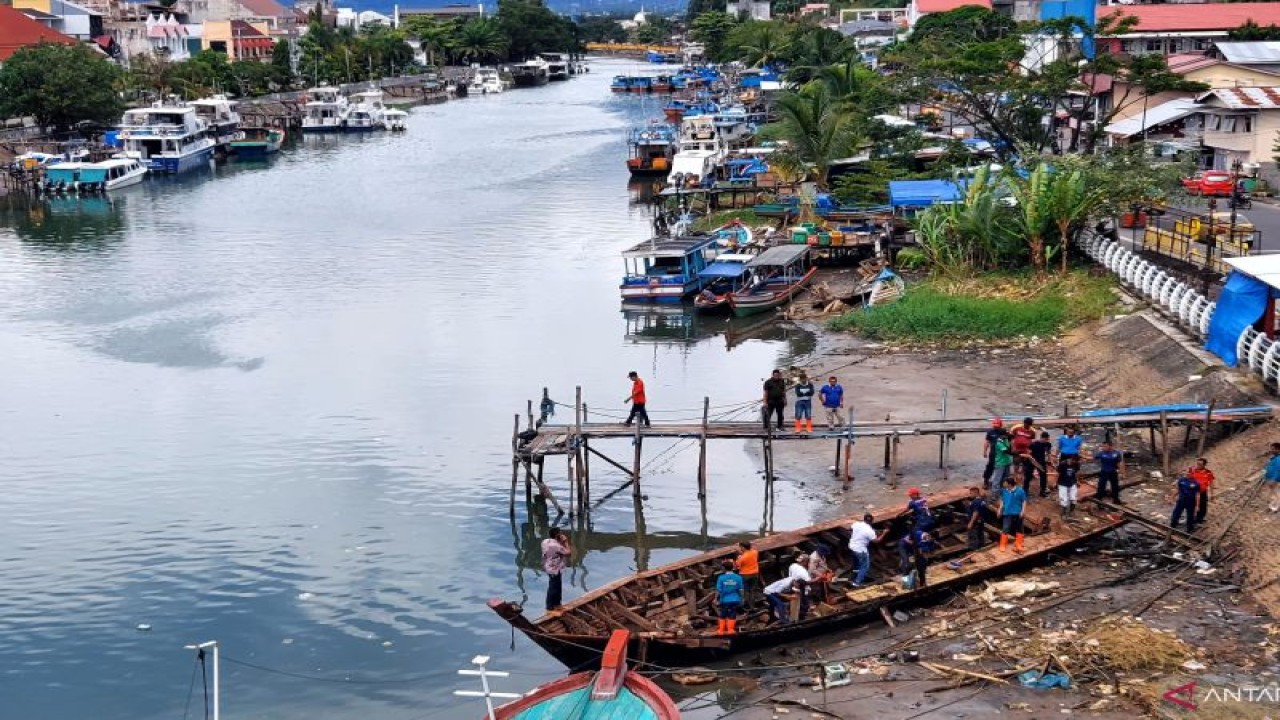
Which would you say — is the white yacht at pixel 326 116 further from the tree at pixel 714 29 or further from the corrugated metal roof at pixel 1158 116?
the corrugated metal roof at pixel 1158 116

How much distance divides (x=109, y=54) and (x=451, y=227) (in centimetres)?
7627

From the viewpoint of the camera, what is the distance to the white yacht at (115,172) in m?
82.9

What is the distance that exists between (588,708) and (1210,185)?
136 ft

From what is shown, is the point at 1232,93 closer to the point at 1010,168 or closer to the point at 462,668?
the point at 1010,168

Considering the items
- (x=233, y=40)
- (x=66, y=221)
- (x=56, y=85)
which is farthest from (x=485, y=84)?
(x=66, y=221)

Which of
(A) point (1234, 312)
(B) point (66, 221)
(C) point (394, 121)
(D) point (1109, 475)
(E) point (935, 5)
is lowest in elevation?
(D) point (1109, 475)

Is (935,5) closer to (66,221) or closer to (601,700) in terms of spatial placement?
(66,221)

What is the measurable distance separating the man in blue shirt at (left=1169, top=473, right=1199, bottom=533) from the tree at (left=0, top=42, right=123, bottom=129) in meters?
84.6

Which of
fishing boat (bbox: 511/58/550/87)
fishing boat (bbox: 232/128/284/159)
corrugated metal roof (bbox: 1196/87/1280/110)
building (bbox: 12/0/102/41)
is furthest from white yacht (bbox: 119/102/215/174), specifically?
fishing boat (bbox: 511/58/550/87)

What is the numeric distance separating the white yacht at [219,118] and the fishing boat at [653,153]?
35.3m

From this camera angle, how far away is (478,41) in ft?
634

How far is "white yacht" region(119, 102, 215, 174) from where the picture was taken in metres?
92.6

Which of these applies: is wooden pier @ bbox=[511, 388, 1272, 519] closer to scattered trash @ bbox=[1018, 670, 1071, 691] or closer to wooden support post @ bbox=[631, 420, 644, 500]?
wooden support post @ bbox=[631, 420, 644, 500]

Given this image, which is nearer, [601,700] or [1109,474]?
[601,700]
